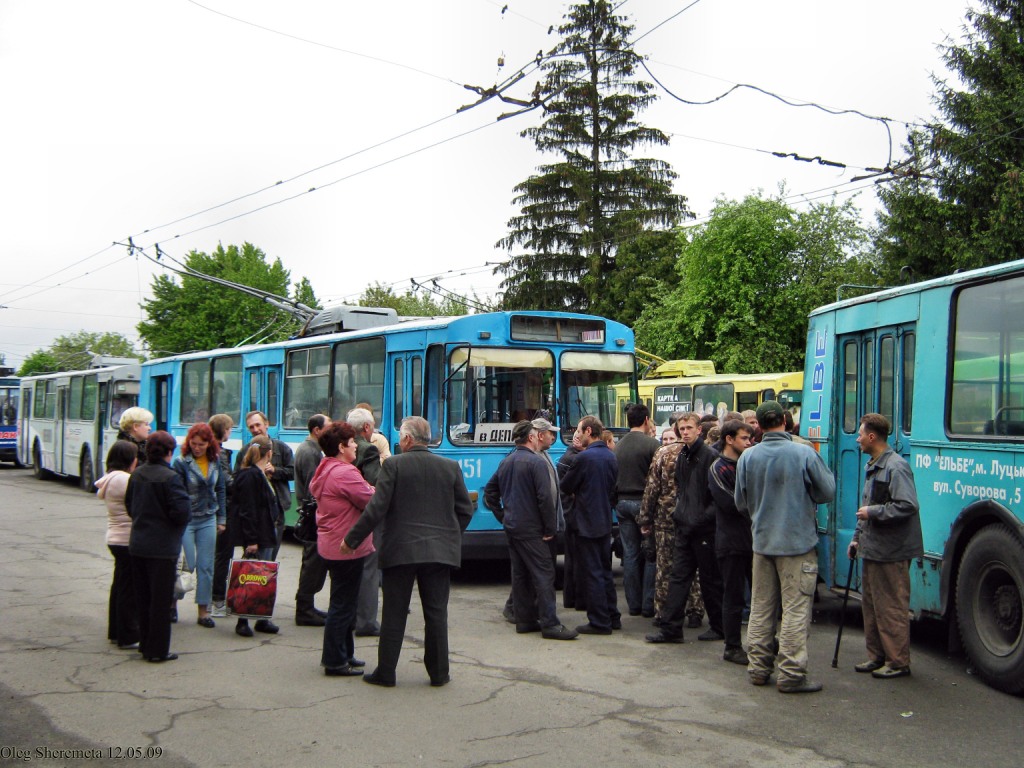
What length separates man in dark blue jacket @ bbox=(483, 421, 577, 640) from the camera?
8.74m

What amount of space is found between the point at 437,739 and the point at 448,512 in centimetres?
168

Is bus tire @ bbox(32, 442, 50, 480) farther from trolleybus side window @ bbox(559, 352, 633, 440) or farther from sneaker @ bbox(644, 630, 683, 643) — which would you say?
sneaker @ bbox(644, 630, 683, 643)

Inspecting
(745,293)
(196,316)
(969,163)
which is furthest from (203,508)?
(196,316)

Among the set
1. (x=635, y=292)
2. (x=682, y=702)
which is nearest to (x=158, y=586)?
(x=682, y=702)

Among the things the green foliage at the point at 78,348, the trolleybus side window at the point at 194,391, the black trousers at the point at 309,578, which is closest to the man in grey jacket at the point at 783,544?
the black trousers at the point at 309,578

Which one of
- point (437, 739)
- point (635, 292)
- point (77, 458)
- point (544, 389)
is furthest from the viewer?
point (635, 292)

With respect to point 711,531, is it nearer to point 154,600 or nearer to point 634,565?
point 634,565

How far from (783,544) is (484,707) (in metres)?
2.27

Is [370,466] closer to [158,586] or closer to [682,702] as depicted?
[158,586]

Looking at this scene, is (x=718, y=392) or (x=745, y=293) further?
(x=745, y=293)

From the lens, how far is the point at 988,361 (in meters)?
7.45

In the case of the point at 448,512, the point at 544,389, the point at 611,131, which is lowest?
the point at 448,512

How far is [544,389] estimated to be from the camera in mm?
11992

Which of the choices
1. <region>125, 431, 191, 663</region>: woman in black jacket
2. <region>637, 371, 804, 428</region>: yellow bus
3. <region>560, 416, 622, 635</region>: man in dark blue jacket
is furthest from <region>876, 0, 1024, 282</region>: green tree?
<region>125, 431, 191, 663</region>: woman in black jacket
